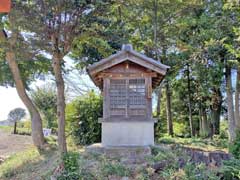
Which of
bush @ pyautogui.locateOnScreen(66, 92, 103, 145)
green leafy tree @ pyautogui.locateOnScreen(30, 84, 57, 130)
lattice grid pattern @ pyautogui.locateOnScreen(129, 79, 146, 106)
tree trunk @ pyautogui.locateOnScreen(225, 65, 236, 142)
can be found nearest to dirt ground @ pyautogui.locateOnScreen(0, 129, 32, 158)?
bush @ pyautogui.locateOnScreen(66, 92, 103, 145)

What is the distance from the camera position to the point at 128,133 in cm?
880

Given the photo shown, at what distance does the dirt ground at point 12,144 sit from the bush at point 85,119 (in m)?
2.97

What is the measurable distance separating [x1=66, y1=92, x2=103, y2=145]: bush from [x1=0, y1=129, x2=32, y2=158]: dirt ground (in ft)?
9.75

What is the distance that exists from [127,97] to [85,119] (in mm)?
3099

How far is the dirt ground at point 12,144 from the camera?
1328 centimetres

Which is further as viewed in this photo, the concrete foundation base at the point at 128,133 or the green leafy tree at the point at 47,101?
the green leafy tree at the point at 47,101

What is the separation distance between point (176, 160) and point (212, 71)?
26.4 ft

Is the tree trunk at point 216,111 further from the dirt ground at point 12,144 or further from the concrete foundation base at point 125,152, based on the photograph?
the dirt ground at point 12,144

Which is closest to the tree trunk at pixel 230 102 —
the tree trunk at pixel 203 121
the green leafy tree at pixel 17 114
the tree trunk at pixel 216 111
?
the tree trunk at pixel 216 111

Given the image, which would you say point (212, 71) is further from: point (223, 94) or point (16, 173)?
point (16, 173)

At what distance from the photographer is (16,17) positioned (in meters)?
7.86

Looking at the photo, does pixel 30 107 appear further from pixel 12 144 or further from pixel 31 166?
pixel 12 144

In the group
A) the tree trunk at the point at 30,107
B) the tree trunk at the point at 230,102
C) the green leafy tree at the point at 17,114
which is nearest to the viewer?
the tree trunk at the point at 30,107

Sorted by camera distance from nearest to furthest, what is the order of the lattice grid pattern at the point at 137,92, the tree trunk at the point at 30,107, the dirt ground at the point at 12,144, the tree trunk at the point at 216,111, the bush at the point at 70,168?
the bush at the point at 70,168
the lattice grid pattern at the point at 137,92
the tree trunk at the point at 30,107
the dirt ground at the point at 12,144
the tree trunk at the point at 216,111
